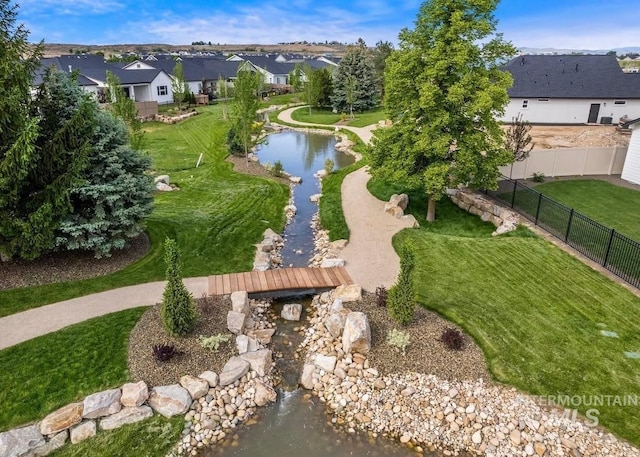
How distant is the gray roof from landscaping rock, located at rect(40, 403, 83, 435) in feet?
129

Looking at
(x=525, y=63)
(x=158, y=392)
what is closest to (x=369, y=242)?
(x=158, y=392)

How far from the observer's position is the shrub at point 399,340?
390 inches

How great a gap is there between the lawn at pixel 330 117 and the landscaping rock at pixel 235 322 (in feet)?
113

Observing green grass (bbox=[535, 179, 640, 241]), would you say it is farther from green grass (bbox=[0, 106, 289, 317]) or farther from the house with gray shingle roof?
the house with gray shingle roof

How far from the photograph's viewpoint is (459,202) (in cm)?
1972

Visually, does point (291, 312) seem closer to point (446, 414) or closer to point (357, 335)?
point (357, 335)

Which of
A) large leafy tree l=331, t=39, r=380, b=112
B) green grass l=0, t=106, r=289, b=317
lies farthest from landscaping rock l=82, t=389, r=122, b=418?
large leafy tree l=331, t=39, r=380, b=112

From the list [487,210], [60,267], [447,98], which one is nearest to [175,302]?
[60,267]

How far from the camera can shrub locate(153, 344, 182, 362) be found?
30.8 feet

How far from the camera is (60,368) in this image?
915 cm

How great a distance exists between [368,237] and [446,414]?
28.2 ft

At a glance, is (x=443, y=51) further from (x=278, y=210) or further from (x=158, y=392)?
(x=158, y=392)

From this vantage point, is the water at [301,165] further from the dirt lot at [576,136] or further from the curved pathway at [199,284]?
the dirt lot at [576,136]

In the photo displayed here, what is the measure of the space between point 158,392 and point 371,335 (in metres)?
4.90
